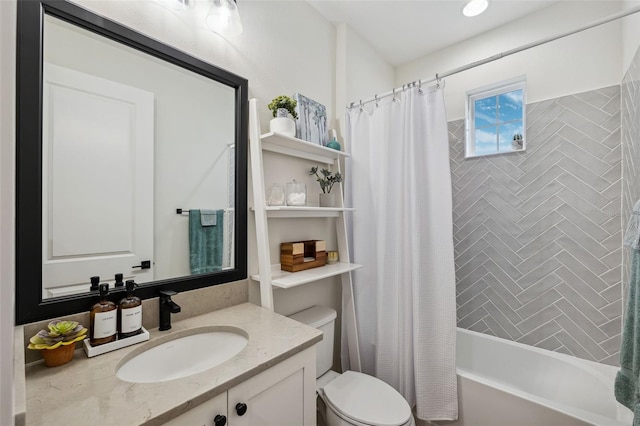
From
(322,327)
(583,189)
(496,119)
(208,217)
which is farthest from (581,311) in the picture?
(208,217)

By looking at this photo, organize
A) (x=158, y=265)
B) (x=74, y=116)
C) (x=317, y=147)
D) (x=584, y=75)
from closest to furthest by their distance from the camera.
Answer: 1. (x=74, y=116)
2. (x=158, y=265)
3. (x=317, y=147)
4. (x=584, y=75)

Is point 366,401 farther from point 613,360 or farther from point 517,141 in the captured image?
point 517,141

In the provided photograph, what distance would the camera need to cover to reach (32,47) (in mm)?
842

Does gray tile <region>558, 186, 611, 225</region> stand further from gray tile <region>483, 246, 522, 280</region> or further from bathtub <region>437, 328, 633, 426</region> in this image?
bathtub <region>437, 328, 633, 426</region>

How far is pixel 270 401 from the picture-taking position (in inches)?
35.3

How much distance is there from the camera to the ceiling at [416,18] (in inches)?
71.6

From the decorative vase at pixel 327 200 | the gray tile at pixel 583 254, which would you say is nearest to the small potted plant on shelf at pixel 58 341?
the decorative vase at pixel 327 200

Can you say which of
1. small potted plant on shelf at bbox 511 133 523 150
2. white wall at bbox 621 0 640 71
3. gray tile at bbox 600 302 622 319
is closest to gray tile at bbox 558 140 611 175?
small potted plant on shelf at bbox 511 133 523 150

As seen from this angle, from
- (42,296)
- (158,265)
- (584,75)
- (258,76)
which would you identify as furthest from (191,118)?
(584,75)

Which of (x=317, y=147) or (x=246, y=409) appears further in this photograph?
(x=317, y=147)

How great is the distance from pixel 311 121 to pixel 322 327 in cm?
122

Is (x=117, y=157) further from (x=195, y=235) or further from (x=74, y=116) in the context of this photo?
(x=195, y=235)

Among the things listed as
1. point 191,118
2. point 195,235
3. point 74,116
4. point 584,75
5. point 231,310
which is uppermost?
point 584,75

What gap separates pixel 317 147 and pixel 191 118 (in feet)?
2.21
